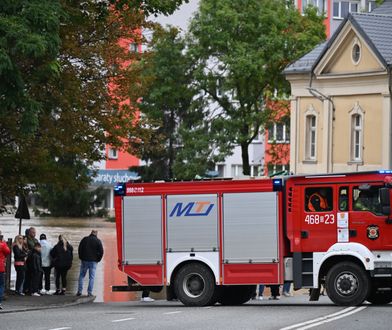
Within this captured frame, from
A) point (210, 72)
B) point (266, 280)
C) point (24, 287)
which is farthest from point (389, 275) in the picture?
point (210, 72)

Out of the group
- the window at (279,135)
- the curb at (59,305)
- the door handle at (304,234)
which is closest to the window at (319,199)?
the door handle at (304,234)

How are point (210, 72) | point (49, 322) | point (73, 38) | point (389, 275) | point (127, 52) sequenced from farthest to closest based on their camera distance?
point (210, 72), point (127, 52), point (73, 38), point (389, 275), point (49, 322)

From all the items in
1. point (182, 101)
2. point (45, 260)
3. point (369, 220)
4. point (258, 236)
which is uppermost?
point (182, 101)

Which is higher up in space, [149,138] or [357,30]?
[357,30]

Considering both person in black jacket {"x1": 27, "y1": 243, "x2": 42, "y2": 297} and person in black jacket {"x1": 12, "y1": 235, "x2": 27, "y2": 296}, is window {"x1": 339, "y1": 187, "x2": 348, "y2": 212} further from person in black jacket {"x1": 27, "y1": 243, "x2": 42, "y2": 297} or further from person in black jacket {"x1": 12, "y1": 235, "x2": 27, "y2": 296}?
person in black jacket {"x1": 27, "y1": 243, "x2": 42, "y2": 297}

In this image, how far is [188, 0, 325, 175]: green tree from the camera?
220 ft

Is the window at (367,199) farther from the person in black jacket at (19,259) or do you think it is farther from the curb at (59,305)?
the person in black jacket at (19,259)

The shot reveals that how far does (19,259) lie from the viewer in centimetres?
3225

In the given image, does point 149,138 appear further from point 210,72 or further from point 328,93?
point 210,72

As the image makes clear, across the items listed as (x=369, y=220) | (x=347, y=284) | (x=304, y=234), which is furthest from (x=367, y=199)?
(x=347, y=284)

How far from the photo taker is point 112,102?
3309 cm

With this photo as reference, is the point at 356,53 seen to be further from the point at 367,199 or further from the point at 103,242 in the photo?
the point at 367,199

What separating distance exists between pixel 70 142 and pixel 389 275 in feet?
28.8

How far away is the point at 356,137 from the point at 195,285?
26061 mm
